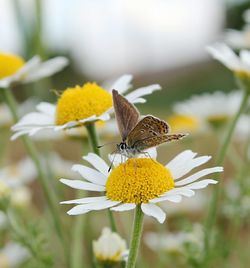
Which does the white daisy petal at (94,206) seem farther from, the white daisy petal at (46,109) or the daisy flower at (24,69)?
the daisy flower at (24,69)

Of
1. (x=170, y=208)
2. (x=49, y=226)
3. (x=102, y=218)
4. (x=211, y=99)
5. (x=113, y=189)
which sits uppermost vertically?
(x=113, y=189)

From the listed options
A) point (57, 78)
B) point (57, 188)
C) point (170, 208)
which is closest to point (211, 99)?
point (170, 208)

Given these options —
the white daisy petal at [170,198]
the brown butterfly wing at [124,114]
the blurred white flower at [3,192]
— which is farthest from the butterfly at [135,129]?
the blurred white flower at [3,192]

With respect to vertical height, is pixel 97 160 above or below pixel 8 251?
above

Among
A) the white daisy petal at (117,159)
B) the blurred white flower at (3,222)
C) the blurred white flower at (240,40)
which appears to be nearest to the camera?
the white daisy petal at (117,159)

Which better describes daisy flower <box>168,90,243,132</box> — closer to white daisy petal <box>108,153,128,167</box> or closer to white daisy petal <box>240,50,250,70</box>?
white daisy petal <box>240,50,250,70</box>

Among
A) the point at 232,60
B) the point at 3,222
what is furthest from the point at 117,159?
the point at 3,222

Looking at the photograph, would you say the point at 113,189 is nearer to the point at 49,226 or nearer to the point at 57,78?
the point at 49,226

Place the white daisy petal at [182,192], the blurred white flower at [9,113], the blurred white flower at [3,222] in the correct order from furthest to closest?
the blurred white flower at [9,113] → the blurred white flower at [3,222] → the white daisy petal at [182,192]
